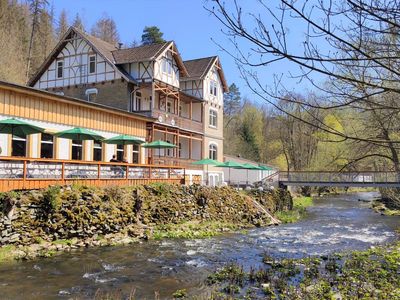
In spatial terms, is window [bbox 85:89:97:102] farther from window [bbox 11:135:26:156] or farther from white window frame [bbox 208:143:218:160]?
white window frame [bbox 208:143:218:160]

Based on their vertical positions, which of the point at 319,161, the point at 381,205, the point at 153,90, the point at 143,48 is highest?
the point at 143,48

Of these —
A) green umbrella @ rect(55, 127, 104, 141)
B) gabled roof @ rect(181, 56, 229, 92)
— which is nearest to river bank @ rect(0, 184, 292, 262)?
green umbrella @ rect(55, 127, 104, 141)

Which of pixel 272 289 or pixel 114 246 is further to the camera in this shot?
pixel 114 246

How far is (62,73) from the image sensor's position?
98.8ft

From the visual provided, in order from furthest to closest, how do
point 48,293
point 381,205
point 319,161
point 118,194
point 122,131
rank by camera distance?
1. point 319,161
2. point 381,205
3. point 122,131
4. point 118,194
5. point 48,293

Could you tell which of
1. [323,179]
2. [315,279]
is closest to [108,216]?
[315,279]

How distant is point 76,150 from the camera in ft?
69.8

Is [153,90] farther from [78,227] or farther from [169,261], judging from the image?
[169,261]

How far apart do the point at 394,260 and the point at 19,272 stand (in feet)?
37.3

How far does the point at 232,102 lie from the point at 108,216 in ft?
207

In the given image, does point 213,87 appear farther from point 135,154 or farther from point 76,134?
point 76,134

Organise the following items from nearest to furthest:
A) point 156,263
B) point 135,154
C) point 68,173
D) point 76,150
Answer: point 156,263, point 68,173, point 76,150, point 135,154

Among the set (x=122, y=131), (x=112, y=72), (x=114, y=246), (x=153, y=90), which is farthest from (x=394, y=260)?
(x=112, y=72)

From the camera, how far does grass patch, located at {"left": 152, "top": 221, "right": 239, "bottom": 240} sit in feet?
58.8
